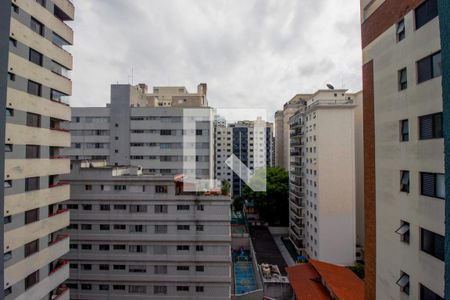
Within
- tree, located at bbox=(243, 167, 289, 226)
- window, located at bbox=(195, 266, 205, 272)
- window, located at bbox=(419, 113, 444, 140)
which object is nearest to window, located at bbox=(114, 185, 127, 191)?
Answer: window, located at bbox=(195, 266, 205, 272)

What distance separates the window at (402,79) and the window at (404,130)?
965mm

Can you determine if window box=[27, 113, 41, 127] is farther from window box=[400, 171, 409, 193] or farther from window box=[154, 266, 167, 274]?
window box=[400, 171, 409, 193]

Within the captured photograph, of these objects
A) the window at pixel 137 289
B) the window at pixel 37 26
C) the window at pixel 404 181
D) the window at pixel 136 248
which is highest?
the window at pixel 37 26

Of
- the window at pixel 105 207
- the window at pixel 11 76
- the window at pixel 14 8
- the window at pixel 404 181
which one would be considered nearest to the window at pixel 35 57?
the window at pixel 11 76

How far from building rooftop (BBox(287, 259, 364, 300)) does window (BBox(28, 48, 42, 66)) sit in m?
18.5

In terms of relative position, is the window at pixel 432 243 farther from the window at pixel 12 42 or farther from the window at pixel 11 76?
the window at pixel 12 42

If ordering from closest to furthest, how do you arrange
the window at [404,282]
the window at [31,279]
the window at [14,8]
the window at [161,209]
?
the window at [404,282], the window at [14,8], the window at [31,279], the window at [161,209]

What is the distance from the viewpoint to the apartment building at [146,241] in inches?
570

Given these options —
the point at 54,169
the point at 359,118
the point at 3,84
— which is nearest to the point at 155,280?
the point at 54,169

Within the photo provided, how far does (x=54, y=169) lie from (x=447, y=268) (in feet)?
Answer: 41.6

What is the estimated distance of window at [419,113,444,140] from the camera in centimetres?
538

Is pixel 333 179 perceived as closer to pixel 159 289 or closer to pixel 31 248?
pixel 159 289

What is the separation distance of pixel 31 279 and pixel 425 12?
15038 millimetres

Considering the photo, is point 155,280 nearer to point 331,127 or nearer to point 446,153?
point 446,153
